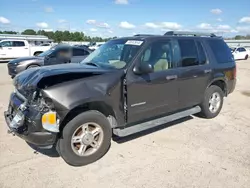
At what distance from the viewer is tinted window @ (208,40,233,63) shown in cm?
538

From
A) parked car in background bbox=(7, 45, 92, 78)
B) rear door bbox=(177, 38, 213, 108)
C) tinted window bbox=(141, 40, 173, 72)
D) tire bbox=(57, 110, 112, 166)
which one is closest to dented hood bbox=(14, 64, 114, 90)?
tire bbox=(57, 110, 112, 166)

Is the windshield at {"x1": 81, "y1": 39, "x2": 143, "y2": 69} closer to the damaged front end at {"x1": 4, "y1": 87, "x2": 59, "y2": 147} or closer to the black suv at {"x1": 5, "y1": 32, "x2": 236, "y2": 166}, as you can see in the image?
the black suv at {"x1": 5, "y1": 32, "x2": 236, "y2": 166}

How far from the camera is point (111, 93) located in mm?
3537

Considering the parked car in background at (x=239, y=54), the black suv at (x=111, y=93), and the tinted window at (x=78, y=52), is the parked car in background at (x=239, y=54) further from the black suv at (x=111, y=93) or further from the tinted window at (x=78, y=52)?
the black suv at (x=111, y=93)

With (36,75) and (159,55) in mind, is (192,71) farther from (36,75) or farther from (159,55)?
(36,75)

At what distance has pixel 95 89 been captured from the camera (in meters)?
3.36

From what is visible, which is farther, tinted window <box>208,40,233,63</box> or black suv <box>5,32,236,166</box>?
tinted window <box>208,40,233,63</box>

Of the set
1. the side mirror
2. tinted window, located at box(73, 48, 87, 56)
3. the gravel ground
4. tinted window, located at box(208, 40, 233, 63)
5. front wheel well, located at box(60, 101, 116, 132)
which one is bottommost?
the gravel ground

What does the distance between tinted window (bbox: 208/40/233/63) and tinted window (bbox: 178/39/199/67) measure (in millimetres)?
676

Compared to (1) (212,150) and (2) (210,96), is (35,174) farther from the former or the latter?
(2) (210,96)

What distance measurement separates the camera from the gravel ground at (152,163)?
304cm

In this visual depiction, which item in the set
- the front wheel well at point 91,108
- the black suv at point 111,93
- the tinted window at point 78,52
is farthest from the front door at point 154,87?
the tinted window at point 78,52

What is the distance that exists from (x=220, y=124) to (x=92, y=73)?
130 inches

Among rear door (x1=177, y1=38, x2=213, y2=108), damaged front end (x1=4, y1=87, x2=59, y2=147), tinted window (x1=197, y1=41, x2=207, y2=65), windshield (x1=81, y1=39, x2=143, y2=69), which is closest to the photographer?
damaged front end (x1=4, y1=87, x2=59, y2=147)
